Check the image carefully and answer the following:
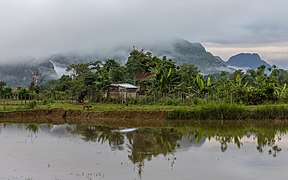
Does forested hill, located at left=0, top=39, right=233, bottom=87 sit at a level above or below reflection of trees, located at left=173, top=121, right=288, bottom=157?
above

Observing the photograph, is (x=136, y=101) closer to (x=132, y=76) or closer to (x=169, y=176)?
(x=132, y=76)

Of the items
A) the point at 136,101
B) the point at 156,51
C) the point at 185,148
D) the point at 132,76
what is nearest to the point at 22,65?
the point at 156,51

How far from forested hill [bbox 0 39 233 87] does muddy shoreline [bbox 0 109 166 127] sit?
40657mm

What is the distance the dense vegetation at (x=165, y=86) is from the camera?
1011 inches

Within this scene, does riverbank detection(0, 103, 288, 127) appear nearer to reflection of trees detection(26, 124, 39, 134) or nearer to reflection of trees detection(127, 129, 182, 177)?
reflection of trees detection(26, 124, 39, 134)

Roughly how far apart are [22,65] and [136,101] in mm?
57933

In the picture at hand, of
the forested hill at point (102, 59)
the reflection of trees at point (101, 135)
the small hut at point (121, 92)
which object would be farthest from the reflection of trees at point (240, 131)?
the forested hill at point (102, 59)

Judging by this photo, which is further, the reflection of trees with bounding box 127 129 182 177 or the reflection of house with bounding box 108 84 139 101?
the reflection of house with bounding box 108 84 139 101

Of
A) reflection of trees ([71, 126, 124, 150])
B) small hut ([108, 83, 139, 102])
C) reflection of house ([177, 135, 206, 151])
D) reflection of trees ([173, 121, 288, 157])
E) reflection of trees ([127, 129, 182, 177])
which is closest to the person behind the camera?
reflection of trees ([127, 129, 182, 177])

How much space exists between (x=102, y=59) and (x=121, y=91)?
219 ft

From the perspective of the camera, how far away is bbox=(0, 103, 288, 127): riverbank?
22.1 m

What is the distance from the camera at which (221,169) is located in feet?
33.4

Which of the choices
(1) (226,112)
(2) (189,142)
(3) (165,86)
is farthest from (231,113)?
(2) (189,142)

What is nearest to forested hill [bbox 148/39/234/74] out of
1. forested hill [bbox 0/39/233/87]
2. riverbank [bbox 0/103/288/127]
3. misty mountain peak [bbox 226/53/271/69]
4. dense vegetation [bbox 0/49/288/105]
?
forested hill [bbox 0/39/233/87]
